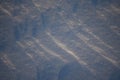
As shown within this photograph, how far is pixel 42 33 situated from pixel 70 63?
1.06 m

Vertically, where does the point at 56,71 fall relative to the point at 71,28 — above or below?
below

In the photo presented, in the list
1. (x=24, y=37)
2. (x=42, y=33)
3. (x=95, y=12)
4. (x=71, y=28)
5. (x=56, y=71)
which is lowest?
(x=56, y=71)

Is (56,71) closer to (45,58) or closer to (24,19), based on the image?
(45,58)

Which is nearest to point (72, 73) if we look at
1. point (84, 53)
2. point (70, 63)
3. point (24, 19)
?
point (70, 63)

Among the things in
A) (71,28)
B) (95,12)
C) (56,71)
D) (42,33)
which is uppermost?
(95,12)

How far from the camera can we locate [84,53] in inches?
→ 168

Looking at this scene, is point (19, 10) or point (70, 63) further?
point (19, 10)

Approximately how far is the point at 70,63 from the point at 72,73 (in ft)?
0.87

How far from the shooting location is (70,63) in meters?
4.22

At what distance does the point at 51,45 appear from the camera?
170 inches

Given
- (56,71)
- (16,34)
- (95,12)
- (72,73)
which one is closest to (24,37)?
(16,34)

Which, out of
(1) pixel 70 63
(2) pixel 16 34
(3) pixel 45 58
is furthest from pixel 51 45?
(2) pixel 16 34

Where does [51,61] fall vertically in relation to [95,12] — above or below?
below

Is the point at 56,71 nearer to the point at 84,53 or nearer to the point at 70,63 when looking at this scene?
the point at 70,63
